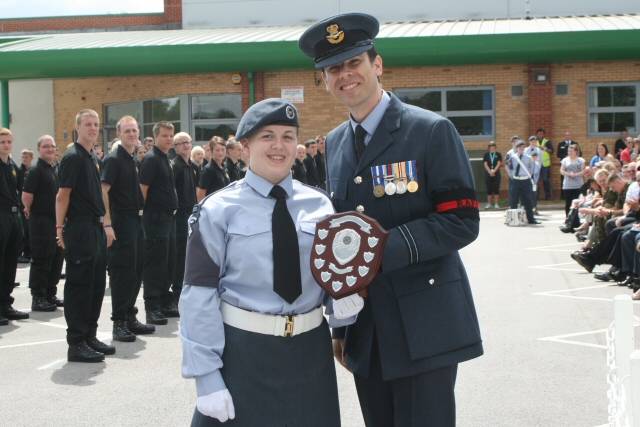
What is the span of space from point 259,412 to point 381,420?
0.50 metres

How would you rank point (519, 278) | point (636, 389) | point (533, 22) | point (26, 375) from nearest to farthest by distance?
point (636, 389) → point (26, 375) → point (519, 278) → point (533, 22)

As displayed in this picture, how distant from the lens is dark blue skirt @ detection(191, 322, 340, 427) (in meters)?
3.13

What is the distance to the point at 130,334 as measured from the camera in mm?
8227

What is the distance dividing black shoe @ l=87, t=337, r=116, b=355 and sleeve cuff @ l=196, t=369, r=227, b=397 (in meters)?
4.80

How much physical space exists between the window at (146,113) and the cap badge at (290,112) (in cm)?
2364

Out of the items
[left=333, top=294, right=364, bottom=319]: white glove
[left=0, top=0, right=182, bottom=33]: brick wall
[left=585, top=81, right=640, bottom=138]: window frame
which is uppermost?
[left=0, top=0, right=182, bottom=33]: brick wall

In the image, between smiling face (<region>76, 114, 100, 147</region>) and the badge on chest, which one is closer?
the badge on chest

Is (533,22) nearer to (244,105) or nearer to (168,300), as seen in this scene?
(244,105)

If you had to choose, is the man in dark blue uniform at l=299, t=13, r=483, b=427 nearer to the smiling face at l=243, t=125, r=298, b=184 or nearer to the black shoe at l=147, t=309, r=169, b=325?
the smiling face at l=243, t=125, r=298, b=184

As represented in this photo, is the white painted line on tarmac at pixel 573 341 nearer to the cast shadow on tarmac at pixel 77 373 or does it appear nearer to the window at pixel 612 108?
the cast shadow on tarmac at pixel 77 373

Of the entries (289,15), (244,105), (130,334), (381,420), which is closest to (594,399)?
(381,420)

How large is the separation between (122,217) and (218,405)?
216 inches

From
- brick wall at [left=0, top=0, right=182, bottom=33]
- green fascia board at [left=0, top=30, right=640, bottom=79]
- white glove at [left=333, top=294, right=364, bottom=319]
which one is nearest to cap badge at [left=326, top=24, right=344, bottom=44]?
white glove at [left=333, top=294, right=364, bottom=319]

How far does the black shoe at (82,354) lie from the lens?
7.31 metres
